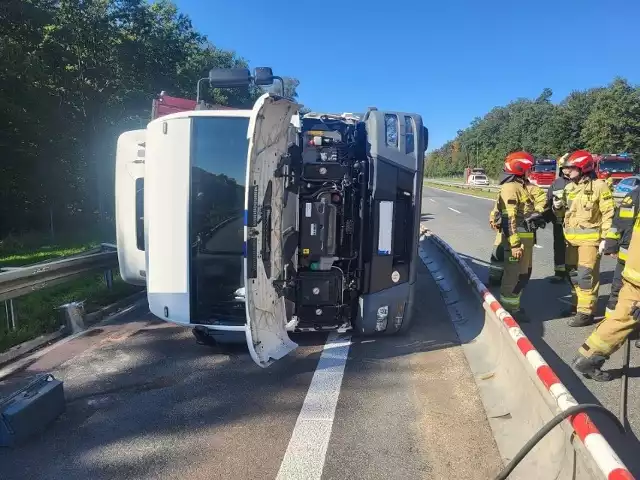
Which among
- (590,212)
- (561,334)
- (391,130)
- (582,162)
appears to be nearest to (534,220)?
(590,212)

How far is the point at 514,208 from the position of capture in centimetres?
536

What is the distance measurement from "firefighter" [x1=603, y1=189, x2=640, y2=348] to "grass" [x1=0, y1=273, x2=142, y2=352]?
5.85 metres

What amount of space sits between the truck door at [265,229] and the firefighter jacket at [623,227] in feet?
10.6

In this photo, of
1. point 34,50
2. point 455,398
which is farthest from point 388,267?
point 34,50

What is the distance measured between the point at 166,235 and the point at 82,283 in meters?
4.94

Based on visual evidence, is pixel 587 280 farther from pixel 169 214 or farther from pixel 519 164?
pixel 169 214

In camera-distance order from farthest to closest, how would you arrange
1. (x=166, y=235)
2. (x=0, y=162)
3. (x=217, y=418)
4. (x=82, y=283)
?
1. (x=0, y=162)
2. (x=82, y=283)
3. (x=166, y=235)
4. (x=217, y=418)

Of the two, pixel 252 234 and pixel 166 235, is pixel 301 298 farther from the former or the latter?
pixel 166 235

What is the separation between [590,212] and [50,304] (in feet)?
21.9

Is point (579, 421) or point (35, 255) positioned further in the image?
point (35, 255)

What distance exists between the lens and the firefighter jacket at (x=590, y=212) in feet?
17.5

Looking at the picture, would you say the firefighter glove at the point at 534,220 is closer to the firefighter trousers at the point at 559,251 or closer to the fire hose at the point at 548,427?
the firefighter trousers at the point at 559,251

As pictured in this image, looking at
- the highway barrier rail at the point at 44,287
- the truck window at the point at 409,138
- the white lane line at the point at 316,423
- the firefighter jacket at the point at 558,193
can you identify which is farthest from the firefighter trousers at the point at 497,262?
the highway barrier rail at the point at 44,287

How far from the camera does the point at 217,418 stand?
342 centimetres
